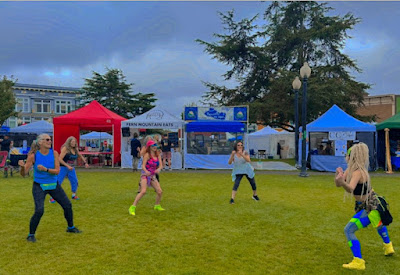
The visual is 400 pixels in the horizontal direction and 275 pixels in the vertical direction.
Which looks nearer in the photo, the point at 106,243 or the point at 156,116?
the point at 106,243

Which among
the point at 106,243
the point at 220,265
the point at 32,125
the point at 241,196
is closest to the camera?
the point at 220,265

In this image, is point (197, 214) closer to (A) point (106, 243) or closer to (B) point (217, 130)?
(A) point (106, 243)

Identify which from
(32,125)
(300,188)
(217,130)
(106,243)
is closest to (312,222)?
(106,243)

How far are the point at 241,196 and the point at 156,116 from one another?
30.1 feet

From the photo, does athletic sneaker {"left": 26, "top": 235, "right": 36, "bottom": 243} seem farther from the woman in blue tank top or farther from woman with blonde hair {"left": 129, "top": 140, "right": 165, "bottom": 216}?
woman with blonde hair {"left": 129, "top": 140, "right": 165, "bottom": 216}

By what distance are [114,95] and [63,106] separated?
20909 millimetres

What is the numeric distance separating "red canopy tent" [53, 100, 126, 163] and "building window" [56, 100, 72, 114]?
42.6 m

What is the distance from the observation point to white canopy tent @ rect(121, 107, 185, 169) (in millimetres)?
16828

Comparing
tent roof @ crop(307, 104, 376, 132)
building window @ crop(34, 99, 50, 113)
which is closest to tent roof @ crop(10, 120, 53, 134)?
tent roof @ crop(307, 104, 376, 132)

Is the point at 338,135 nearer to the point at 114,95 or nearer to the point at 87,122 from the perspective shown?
the point at 87,122

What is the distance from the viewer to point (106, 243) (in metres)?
5.02

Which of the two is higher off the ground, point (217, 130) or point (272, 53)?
point (272, 53)

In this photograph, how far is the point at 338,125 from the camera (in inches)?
647

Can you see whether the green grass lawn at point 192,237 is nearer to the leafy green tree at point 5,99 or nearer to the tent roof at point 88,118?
the tent roof at point 88,118
